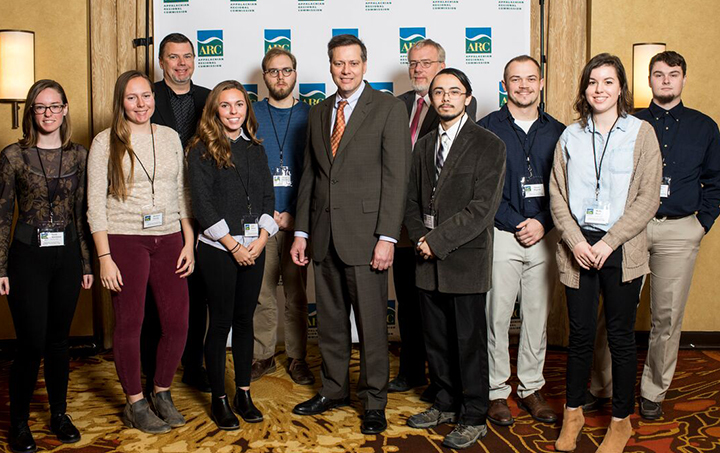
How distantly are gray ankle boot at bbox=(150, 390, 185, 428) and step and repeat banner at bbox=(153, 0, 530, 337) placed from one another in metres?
2.31

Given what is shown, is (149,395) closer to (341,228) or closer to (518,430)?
(341,228)

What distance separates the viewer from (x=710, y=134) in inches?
145

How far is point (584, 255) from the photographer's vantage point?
9.98 ft

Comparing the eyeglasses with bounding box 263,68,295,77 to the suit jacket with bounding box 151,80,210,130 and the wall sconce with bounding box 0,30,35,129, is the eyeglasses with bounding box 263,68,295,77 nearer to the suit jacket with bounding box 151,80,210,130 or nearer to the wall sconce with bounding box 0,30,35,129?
A: the suit jacket with bounding box 151,80,210,130

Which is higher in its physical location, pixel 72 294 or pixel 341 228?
pixel 341 228

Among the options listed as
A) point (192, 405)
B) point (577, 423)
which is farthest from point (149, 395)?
point (577, 423)

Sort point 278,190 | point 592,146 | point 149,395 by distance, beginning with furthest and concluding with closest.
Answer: point 278,190 < point 149,395 < point 592,146

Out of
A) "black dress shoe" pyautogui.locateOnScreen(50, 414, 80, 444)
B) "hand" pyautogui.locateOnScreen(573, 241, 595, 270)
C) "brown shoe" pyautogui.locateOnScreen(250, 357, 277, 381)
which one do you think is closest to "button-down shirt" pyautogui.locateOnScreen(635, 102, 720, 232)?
"hand" pyautogui.locateOnScreen(573, 241, 595, 270)

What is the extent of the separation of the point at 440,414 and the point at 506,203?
3.58ft

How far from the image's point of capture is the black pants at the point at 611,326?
3.06 meters

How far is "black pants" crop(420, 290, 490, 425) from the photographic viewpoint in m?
3.22

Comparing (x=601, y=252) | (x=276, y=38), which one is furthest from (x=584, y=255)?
(x=276, y=38)

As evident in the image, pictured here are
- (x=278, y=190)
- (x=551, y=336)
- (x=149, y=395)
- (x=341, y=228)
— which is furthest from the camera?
(x=551, y=336)

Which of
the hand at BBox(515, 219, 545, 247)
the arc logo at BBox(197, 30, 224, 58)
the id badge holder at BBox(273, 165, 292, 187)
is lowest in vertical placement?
the hand at BBox(515, 219, 545, 247)
